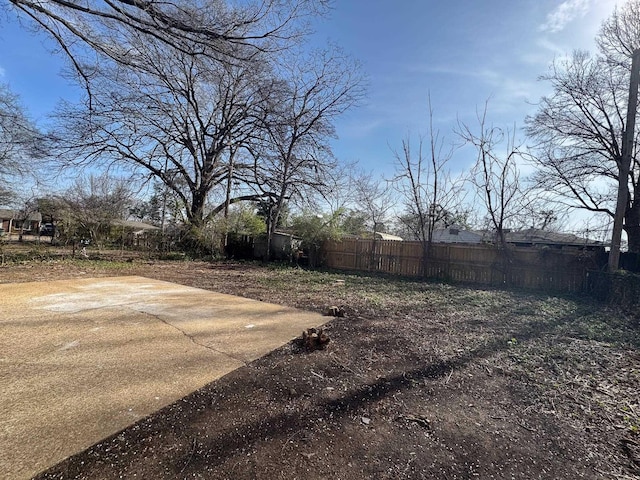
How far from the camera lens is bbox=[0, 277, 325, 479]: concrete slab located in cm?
174

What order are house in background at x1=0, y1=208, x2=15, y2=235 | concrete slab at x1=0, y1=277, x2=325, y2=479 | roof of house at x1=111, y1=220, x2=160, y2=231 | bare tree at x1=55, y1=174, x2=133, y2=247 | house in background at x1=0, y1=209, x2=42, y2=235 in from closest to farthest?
concrete slab at x1=0, y1=277, x2=325, y2=479 → bare tree at x1=55, y1=174, x2=133, y2=247 → roof of house at x1=111, y1=220, x2=160, y2=231 → house in background at x1=0, y1=209, x2=42, y2=235 → house in background at x1=0, y1=208, x2=15, y2=235

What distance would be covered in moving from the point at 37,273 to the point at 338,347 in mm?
8584

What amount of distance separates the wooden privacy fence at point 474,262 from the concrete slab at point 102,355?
23.3ft

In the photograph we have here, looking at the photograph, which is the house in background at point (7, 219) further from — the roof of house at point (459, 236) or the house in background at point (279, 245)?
the roof of house at point (459, 236)

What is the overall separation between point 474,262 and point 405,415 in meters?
8.98

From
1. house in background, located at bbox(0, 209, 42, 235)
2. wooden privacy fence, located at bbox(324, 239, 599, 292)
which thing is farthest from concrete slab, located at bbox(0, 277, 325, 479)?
house in background, located at bbox(0, 209, 42, 235)

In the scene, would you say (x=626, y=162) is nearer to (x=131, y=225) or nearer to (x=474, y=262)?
(x=474, y=262)

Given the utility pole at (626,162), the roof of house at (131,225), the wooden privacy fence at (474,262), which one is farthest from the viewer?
the roof of house at (131,225)

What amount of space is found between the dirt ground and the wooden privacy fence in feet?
16.9

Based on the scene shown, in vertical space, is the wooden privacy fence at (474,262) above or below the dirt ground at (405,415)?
above

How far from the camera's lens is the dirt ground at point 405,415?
61.1 inches

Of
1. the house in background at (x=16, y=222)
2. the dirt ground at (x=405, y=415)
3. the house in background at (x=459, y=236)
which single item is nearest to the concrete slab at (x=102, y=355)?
the dirt ground at (x=405, y=415)

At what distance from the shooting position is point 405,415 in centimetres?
205

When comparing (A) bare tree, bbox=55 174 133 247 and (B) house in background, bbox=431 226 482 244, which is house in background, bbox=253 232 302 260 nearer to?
(A) bare tree, bbox=55 174 133 247
